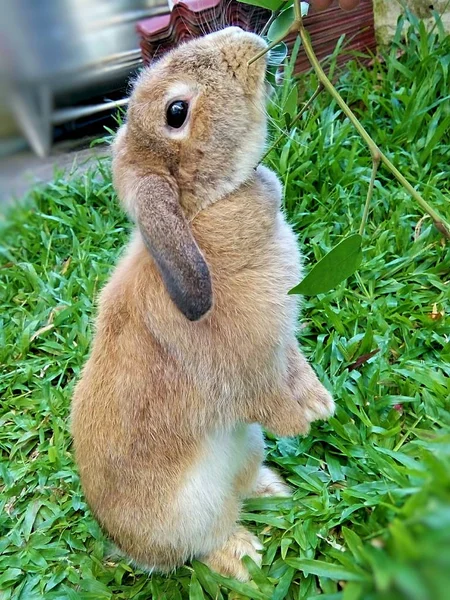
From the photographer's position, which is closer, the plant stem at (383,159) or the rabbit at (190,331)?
the plant stem at (383,159)

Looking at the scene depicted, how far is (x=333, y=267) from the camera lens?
1.60 meters

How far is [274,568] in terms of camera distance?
6.84 feet

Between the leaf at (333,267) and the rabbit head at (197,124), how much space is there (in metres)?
0.46

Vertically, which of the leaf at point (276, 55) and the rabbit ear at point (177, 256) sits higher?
the leaf at point (276, 55)

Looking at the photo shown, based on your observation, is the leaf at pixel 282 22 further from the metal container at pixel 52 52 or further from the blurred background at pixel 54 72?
the metal container at pixel 52 52

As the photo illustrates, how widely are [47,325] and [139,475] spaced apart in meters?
1.38

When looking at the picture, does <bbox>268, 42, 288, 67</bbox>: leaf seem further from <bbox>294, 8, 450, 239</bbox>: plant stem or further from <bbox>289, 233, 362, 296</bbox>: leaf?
<bbox>289, 233, 362, 296</bbox>: leaf

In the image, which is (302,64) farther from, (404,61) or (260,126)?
(260,126)

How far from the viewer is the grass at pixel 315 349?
2086mm

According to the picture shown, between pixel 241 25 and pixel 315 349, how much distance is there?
142 cm

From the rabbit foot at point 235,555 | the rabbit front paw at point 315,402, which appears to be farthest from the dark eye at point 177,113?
the rabbit foot at point 235,555

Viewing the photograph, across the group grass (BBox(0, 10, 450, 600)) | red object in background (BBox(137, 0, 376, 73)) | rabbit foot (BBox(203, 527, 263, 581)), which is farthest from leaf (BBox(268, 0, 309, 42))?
rabbit foot (BBox(203, 527, 263, 581))

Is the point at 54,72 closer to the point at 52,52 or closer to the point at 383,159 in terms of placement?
the point at 52,52

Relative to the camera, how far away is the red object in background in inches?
105
